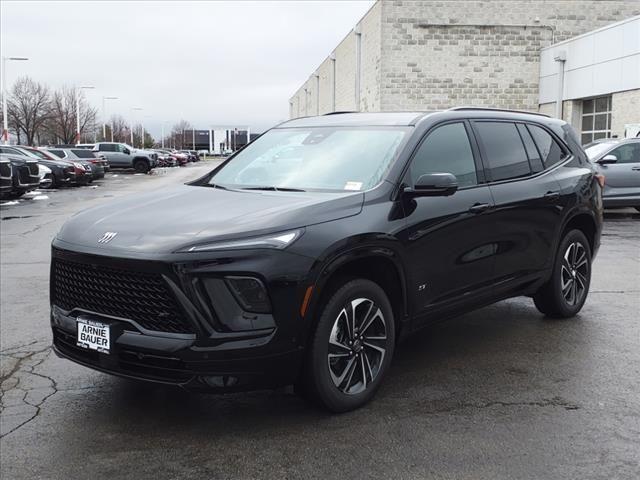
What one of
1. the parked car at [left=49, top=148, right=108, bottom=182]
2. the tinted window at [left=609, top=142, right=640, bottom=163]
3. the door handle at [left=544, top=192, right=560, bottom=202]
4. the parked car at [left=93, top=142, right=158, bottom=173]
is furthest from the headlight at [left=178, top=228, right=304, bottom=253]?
the parked car at [left=93, top=142, right=158, bottom=173]

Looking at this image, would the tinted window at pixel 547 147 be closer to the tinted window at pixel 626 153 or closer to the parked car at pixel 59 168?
the tinted window at pixel 626 153

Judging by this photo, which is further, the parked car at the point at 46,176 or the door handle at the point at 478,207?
the parked car at the point at 46,176

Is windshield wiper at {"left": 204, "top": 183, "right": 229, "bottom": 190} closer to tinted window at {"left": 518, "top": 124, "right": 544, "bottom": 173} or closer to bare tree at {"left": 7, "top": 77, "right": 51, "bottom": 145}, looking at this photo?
tinted window at {"left": 518, "top": 124, "right": 544, "bottom": 173}

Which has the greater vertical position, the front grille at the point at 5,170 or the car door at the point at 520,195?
the car door at the point at 520,195

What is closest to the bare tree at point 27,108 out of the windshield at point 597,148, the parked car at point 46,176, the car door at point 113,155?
the car door at point 113,155

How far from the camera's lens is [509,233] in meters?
5.41

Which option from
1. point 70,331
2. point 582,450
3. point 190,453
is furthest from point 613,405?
point 70,331

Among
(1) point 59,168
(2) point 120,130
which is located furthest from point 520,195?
(2) point 120,130

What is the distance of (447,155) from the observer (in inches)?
200

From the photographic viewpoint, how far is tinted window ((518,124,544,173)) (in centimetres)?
596

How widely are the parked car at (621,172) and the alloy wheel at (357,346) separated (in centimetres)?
1305

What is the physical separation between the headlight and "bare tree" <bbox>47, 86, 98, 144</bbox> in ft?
242

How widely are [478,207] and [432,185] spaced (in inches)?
31.5

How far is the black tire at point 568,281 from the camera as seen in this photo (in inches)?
246
